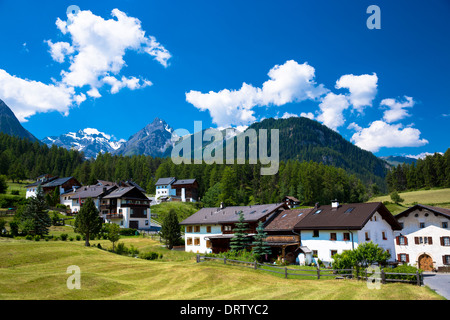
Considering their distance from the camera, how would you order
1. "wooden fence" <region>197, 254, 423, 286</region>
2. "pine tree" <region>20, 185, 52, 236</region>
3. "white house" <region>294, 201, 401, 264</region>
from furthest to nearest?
"pine tree" <region>20, 185, 52, 236</region> < "white house" <region>294, 201, 401, 264</region> < "wooden fence" <region>197, 254, 423, 286</region>

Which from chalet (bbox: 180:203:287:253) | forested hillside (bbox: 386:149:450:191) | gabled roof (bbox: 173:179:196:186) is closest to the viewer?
chalet (bbox: 180:203:287:253)

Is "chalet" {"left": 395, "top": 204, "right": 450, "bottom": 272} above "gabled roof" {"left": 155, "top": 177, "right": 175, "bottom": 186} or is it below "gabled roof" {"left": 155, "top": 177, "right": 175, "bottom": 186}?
below

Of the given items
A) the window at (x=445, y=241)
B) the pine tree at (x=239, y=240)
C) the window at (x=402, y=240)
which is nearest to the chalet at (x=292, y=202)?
the window at (x=402, y=240)

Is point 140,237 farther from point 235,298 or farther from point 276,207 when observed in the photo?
point 235,298

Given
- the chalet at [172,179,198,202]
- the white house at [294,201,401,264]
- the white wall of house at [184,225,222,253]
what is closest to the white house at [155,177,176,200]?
the chalet at [172,179,198,202]

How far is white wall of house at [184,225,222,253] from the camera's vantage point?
51.3 m

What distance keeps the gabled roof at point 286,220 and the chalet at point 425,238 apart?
46.5ft

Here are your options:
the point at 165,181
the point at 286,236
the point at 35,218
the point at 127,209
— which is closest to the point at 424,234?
the point at 286,236

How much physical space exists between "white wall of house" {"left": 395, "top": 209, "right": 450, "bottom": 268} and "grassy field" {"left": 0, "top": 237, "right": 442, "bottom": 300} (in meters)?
25.8

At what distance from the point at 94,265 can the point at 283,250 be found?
23.3 meters

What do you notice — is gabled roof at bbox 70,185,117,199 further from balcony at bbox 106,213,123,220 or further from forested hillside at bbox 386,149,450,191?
forested hillside at bbox 386,149,450,191

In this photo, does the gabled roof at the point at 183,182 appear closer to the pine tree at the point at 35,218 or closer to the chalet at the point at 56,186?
the chalet at the point at 56,186

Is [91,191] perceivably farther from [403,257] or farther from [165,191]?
[403,257]

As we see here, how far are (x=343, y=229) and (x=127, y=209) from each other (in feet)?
160
